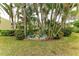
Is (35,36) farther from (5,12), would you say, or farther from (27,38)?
(5,12)

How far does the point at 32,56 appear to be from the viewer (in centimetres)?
299

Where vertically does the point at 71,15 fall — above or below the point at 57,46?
A: above

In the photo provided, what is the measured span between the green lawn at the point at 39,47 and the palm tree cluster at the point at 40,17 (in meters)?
0.07

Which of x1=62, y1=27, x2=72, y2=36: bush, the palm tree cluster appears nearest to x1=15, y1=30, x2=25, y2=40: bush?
the palm tree cluster

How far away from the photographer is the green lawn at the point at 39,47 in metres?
2.98

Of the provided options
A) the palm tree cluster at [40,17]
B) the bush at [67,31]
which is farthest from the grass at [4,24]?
the bush at [67,31]

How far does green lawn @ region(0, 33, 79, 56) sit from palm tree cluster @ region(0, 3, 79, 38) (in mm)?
74

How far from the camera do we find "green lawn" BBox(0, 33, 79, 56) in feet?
9.79

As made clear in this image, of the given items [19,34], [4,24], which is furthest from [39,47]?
[4,24]

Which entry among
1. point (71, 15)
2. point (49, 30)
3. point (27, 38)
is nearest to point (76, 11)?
point (71, 15)

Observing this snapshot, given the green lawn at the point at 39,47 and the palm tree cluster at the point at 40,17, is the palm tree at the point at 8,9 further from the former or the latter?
the green lawn at the point at 39,47

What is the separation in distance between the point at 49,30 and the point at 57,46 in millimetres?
153

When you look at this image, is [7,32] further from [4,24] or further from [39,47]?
[39,47]

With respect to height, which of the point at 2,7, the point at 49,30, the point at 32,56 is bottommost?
the point at 32,56
